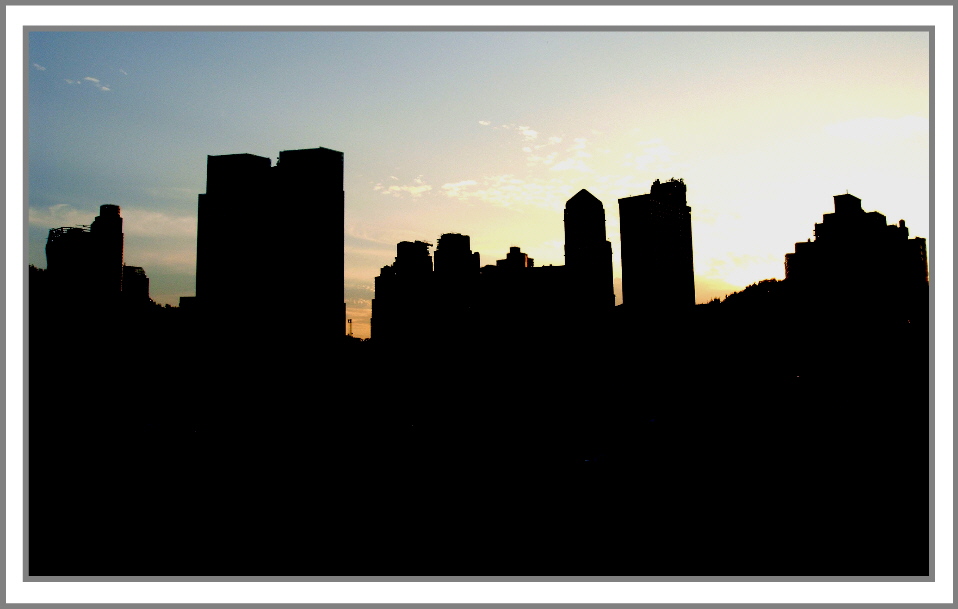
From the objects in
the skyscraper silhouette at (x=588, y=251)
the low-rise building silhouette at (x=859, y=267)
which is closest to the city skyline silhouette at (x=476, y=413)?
the skyscraper silhouette at (x=588, y=251)

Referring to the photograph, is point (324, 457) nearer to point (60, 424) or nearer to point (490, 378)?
point (60, 424)

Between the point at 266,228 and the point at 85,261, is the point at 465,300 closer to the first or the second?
the point at 266,228

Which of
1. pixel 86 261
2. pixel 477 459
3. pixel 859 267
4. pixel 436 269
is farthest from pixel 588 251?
pixel 86 261

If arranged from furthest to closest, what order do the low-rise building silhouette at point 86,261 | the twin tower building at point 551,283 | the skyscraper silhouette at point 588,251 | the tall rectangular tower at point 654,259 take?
the low-rise building silhouette at point 86,261 → the skyscraper silhouette at point 588,251 → the twin tower building at point 551,283 → the tall rectangular tower at point 654,259

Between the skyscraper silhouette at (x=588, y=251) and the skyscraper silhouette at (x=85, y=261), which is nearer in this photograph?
the skyscraper silhouette at (x=588, y=251)

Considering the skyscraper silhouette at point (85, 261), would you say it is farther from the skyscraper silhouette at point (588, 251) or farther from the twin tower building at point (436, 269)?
the skyscraper silhouette at point (588, 251)
